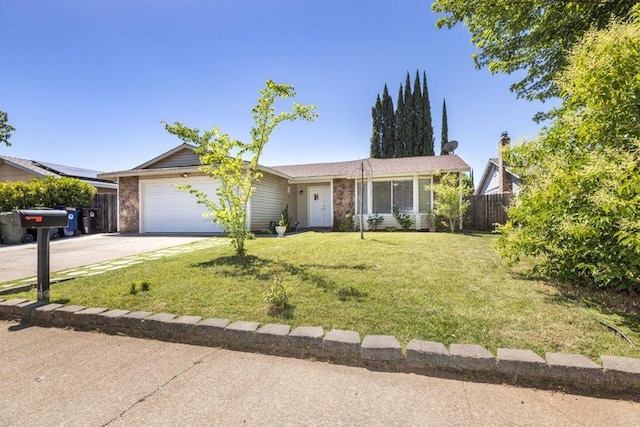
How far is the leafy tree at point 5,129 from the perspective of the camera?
2273 cm

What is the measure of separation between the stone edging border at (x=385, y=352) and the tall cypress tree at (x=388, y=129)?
3107cm

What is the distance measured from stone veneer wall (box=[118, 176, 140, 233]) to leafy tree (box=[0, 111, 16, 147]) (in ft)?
58.4

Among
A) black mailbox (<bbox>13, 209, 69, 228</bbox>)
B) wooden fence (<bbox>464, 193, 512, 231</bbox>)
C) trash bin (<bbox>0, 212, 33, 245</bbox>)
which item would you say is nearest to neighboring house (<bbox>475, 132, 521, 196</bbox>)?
wooden fence (<bbox>464, 193, 512, 231</bbox>)

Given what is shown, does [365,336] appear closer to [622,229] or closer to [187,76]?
[622,229]

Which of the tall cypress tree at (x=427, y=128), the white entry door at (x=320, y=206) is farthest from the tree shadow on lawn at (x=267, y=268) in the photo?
the tall cypress tree at (x=427, y=128)

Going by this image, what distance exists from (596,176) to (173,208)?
44.5 feet

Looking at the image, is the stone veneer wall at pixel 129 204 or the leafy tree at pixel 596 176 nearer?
the leafy tree at pixel 596 176

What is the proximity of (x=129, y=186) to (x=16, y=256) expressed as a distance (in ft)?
21.3

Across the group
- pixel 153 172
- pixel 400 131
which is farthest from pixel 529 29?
pixel 400 131

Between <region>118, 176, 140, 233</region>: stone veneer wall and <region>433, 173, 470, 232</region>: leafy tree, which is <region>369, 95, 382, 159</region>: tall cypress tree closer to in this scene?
<region>433, 173, 470, 232</region>: leafy tree

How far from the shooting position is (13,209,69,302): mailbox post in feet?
12.0

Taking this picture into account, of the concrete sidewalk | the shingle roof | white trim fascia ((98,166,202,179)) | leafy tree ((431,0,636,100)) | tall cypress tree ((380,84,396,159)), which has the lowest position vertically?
the concrete sidewalk

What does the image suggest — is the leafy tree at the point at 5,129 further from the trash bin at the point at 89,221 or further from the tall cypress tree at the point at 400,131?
the tall cypress tree at the point at 400,131

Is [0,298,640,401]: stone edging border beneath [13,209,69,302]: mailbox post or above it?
beneath
